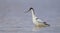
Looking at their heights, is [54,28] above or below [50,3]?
below

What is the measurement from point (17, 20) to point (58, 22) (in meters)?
1.63

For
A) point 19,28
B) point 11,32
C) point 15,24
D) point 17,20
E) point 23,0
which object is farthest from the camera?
point 23,0

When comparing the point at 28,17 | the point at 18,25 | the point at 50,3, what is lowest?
the point at 18,25

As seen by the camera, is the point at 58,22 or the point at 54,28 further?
the point at 58,22

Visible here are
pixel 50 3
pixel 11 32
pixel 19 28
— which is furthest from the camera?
pixel 50 3

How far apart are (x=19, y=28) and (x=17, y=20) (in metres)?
1.83

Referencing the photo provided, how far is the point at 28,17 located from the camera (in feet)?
44.7

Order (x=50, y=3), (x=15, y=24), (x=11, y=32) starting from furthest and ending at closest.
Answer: (x=50, y=3) < (x=15, y=24) < (x=11, y=32)

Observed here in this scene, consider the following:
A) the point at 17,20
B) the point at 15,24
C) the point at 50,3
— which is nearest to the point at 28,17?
the point at 17,20

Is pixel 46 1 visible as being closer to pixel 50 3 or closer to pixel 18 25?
pixel 50 3

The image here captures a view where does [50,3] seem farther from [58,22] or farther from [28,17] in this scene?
[58,22]

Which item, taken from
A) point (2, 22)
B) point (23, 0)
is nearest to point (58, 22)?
point (2, 22)

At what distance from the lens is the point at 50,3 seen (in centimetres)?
1983

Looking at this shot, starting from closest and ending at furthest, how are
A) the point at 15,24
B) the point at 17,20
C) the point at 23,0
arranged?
1. the point at 15,24
2. the point at 17,20
3. the point at 23,0
